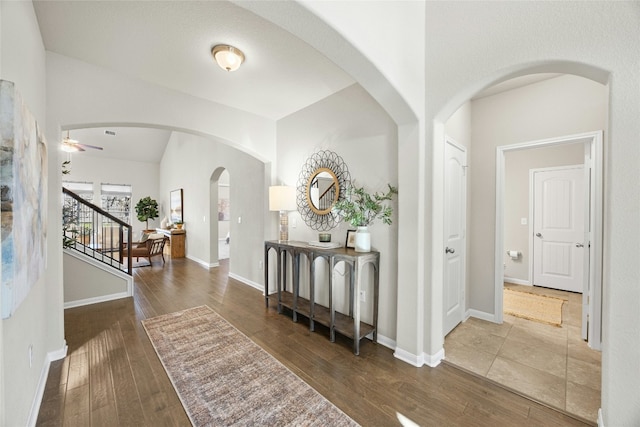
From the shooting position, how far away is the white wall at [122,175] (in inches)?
331

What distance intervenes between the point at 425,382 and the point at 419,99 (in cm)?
228

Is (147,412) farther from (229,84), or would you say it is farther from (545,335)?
Answer: (545,335)

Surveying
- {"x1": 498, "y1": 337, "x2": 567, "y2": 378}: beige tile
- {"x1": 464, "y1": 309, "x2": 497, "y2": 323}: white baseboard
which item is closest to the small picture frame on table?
{"x1": 498, "y1": 337, "x2": 567, "y2": 378}: beige tile

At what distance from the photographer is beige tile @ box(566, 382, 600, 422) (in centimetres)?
174

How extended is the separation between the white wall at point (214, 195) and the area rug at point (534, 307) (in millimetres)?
3741

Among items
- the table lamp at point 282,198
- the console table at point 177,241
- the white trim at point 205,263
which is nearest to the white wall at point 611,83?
the table lamp at point 282,198

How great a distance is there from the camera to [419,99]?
2219mm

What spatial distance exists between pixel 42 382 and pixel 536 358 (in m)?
4.05

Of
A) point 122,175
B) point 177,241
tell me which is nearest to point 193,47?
point 177,241

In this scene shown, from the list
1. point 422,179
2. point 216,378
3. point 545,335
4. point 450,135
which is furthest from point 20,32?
point 545,335

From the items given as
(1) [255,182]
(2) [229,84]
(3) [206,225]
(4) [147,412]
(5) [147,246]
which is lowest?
(4) [147,412]

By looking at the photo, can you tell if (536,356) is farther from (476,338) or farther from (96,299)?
(96,299)

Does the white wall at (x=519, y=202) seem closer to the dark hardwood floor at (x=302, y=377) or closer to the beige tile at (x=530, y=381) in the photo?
the beige tile at (x=530, y=381)

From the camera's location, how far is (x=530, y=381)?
6.75ft
